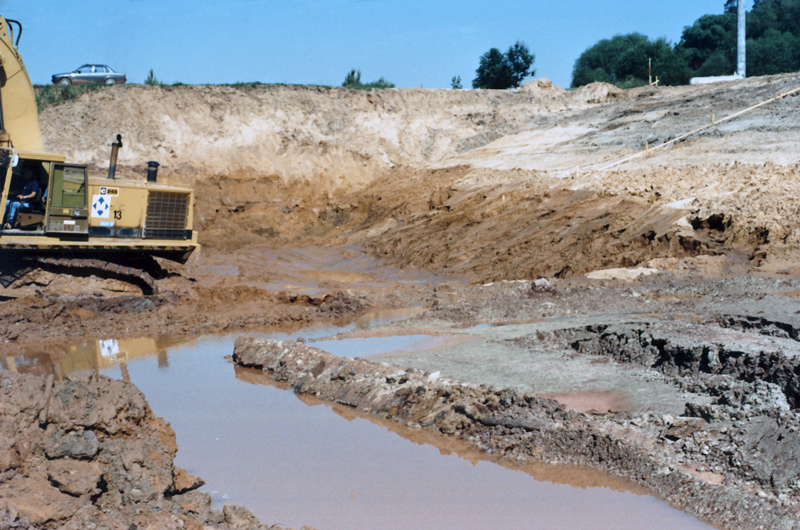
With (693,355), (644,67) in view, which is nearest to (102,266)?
(693,355)

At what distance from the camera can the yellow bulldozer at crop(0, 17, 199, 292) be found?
12906mm

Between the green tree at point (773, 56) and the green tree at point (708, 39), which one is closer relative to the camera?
the green tree at point (773, 56)

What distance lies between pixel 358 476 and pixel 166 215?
9574 mm

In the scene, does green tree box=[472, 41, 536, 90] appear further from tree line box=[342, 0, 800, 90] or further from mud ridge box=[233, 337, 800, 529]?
mud ridge box=[233, 337, 800, 529]

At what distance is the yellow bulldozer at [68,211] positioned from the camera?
508 inches

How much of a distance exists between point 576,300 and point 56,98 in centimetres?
2231

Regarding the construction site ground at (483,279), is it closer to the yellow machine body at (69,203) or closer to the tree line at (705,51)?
the yellow machine body at (69,203)

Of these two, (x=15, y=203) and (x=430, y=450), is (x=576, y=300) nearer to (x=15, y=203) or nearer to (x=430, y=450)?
(x=430, y=450)

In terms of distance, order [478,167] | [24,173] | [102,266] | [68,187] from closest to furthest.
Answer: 1. [24,173]
2. [68,187]
3. [102,266]
4. [478,167]

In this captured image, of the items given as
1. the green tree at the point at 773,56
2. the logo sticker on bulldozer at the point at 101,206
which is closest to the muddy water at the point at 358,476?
the logo sticker on bulldozer at the point at 101,206

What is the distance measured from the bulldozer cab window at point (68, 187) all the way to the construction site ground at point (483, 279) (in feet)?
4.42

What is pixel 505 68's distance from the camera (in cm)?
4572

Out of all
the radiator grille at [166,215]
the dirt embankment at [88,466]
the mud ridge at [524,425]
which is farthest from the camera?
the radiator grille at [166,215]

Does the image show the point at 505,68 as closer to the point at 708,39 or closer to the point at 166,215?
the point at 708,39
